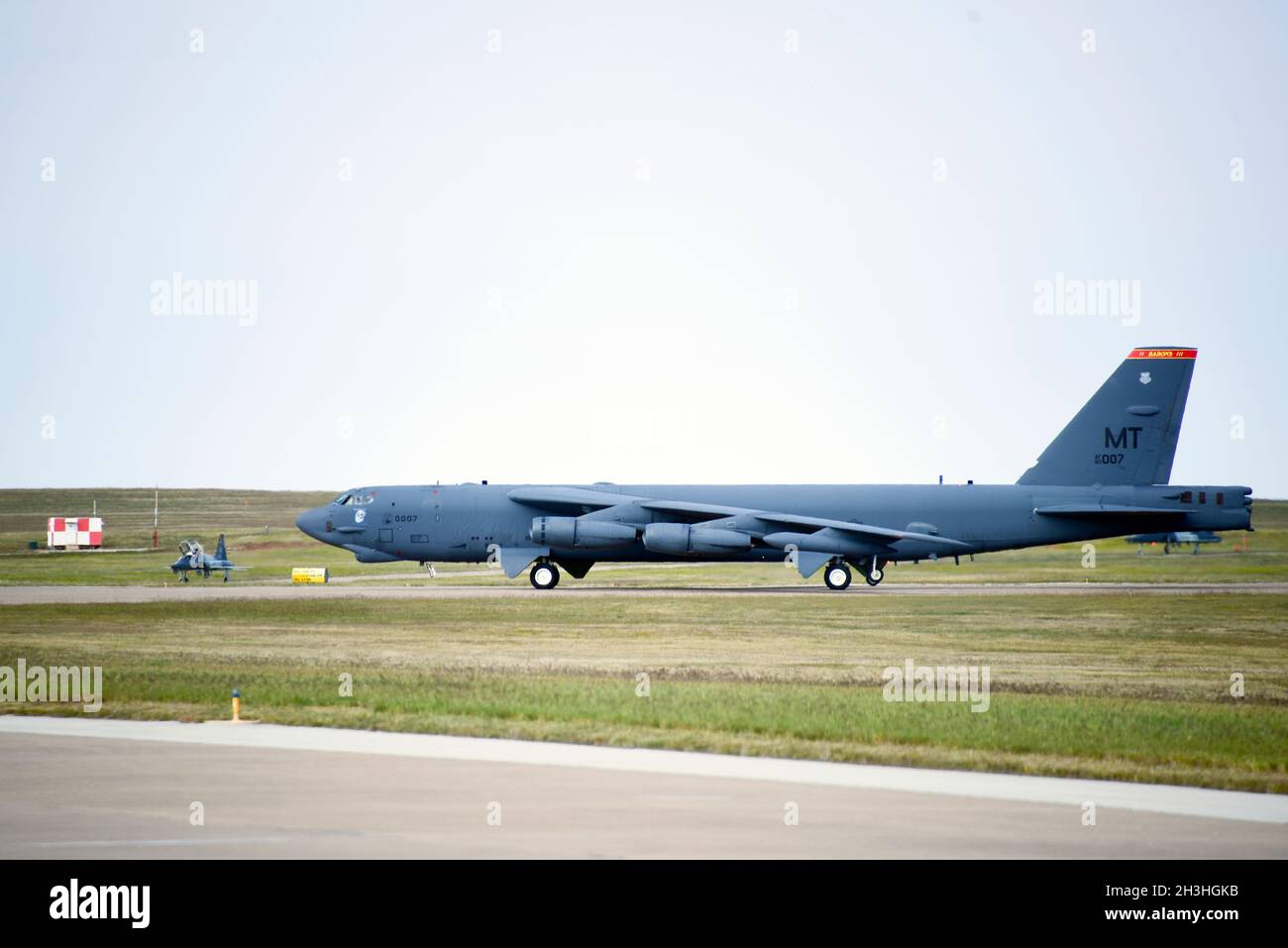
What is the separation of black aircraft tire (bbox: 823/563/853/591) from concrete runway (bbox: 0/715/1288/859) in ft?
102

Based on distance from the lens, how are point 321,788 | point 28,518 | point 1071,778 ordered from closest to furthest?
point 321,788 < point 1071,778 < point 28,518

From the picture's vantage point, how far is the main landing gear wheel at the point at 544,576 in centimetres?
4659

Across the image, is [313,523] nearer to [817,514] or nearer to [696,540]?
[696,540]

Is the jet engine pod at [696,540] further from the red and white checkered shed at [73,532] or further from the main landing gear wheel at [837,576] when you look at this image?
the red and white checkered shed at [73,532]

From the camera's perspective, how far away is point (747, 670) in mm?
23062

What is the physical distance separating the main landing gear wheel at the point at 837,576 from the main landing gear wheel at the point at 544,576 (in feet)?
27.4

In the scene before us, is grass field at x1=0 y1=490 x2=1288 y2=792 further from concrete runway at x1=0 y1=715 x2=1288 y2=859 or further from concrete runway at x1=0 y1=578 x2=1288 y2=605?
concrete runway at x1=0 y1=578 x2=1288 y2=605

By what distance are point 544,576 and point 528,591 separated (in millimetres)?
2085

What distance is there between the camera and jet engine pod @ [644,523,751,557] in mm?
44875

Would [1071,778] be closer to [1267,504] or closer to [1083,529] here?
[1083,529]

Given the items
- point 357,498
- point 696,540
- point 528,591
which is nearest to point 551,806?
point 528,591
